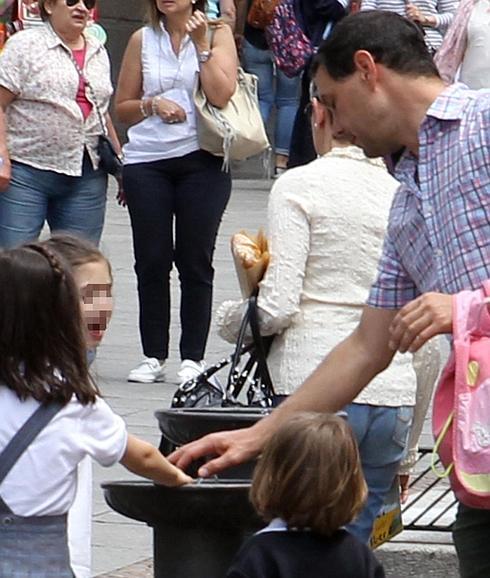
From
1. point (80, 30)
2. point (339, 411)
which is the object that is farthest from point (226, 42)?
point (339, 411)

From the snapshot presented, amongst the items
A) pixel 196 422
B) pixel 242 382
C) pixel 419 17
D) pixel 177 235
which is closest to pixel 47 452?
pixel 196 422

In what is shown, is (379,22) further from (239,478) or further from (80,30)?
(80,30)

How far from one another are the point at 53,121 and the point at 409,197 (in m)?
4.54

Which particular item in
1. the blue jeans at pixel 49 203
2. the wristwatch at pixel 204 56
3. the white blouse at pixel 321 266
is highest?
the white blouse at pixel 321 266

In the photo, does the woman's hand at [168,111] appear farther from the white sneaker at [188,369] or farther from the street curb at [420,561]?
the street curb at [420,561]

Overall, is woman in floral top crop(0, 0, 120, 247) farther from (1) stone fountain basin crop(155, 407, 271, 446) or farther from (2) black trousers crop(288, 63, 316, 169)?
(2) black trousers crop(288, 63, 316, 169)

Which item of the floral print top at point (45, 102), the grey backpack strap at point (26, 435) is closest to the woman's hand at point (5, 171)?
the floral print top at point (45, 102)

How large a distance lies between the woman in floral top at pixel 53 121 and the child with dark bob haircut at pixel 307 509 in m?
4.61

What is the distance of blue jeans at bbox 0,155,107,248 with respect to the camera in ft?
27.1

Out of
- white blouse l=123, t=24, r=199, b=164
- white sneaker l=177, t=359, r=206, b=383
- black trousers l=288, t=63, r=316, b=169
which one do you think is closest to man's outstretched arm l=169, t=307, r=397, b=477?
white blouse l=123, t=24, r=199, b=164

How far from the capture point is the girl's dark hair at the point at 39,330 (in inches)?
143

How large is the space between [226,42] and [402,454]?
352 cm

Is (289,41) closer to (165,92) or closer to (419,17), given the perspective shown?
(419,17)

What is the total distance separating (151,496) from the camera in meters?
3.80
